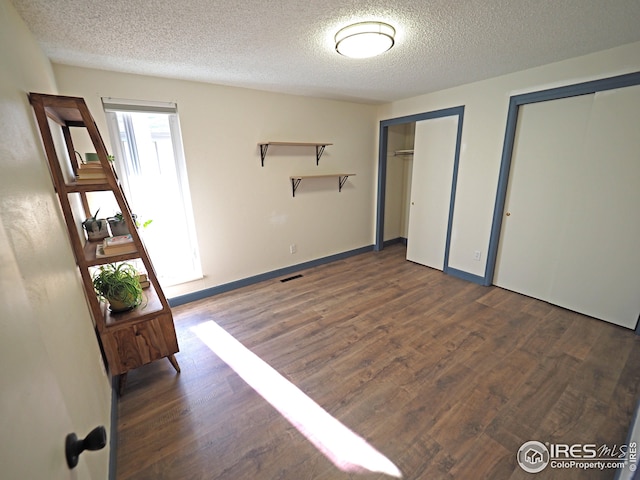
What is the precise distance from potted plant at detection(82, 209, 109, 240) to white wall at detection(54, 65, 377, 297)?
1.02m

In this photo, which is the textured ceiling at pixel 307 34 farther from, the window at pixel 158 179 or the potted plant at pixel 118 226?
the potted plant at pixel 118 226

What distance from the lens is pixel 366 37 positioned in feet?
5.70

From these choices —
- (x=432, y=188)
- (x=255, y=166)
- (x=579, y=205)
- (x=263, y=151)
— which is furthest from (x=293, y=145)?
(x=579, y=205)

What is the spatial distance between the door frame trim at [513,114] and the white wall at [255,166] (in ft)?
6.25

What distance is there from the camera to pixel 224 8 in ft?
4.85

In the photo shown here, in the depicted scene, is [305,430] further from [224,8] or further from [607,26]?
[607,26]

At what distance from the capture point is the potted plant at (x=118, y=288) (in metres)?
1.79

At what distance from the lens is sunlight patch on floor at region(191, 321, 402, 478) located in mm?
1428

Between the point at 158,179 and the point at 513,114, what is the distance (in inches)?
147

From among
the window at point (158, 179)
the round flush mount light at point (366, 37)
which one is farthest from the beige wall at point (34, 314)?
the round flush mount light at point (366, 37)

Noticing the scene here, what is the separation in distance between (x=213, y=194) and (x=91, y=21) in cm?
165

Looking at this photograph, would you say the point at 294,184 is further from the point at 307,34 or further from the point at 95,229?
the point at 95,229

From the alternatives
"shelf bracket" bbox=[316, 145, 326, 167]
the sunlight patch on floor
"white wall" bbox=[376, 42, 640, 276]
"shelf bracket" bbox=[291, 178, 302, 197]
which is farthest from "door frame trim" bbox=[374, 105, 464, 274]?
the sunlight patch on floor

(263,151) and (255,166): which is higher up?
(263,151)
